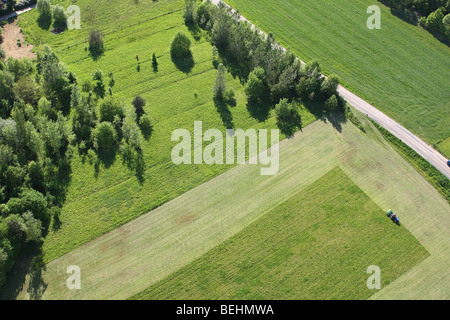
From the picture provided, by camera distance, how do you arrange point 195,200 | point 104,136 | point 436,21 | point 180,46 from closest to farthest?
point 195,200
point 104,136
point 180,46
point 436,21

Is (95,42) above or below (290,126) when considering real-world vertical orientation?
above

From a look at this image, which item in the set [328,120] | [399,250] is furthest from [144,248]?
[328,120]

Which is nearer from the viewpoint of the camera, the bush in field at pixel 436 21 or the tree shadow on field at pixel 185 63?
the tree shadow on field at pixel 185 63

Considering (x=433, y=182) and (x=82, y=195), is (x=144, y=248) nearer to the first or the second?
(x=82, y=195)

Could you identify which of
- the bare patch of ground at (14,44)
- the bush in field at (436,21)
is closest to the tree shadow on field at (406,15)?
the bush in field at (436,21)

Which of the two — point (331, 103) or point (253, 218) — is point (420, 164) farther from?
point (253, 218)

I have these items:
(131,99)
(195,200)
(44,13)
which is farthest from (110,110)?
(44,13)

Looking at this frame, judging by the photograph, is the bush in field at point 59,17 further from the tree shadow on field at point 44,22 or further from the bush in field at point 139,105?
the bush in field at point 139,105
